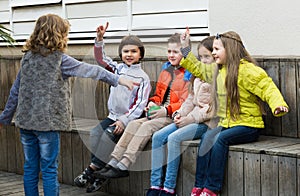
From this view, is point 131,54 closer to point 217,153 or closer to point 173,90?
point 173,90

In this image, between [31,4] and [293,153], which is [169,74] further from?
[31,4]

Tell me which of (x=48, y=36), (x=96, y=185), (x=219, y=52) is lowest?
(x=96, y=185)

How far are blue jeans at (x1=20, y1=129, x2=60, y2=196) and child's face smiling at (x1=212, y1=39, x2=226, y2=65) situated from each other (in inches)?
56.2

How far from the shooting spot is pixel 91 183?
251 inches

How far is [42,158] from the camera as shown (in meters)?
5.77

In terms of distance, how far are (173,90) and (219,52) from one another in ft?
1.95

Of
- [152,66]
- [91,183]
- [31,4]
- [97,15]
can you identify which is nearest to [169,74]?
[152,66]

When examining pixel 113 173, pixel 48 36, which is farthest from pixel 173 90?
pixel 48 36

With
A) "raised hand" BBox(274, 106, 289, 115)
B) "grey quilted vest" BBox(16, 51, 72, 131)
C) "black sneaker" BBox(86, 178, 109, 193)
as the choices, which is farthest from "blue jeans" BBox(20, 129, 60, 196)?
"raised hand" BBox(274, 106, 289, 115)

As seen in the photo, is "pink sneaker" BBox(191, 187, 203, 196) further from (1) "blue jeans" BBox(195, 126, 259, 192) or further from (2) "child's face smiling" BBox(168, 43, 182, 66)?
(2) "child's face smiling" BBox(168, 43, 182, 66)

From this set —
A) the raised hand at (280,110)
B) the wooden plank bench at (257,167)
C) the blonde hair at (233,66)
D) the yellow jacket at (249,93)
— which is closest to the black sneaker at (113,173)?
the wooden plank bench at (257,167)

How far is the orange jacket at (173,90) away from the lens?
615cm

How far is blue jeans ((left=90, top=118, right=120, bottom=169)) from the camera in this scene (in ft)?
20.9

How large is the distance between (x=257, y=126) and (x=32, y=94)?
1.79 m
